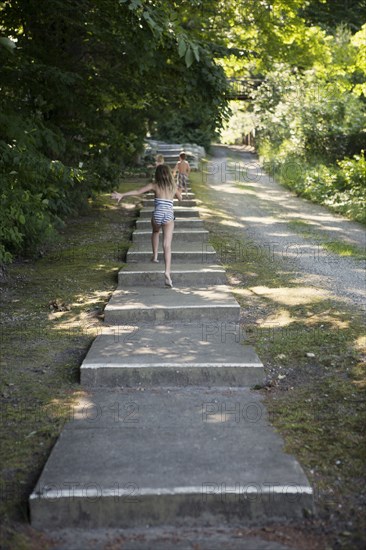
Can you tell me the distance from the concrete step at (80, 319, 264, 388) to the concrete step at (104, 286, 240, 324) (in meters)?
0.73

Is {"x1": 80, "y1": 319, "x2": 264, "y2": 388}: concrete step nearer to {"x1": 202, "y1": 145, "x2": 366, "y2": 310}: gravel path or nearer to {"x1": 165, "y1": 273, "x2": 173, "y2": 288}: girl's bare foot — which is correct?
{"x1": 165, "y1": 273, "x2": 173, "y2": 288}: girl's bare foot

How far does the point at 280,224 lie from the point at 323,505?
11.9 m

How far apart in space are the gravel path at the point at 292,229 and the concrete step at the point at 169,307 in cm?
169

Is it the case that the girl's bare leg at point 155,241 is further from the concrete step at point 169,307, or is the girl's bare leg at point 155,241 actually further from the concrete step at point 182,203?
the concrete step at point 182,203

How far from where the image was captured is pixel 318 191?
19203mm

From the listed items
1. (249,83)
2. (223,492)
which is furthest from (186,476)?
(249,83)

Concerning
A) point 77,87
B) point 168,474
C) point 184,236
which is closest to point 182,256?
point 184,236

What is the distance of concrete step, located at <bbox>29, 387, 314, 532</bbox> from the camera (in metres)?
3.82

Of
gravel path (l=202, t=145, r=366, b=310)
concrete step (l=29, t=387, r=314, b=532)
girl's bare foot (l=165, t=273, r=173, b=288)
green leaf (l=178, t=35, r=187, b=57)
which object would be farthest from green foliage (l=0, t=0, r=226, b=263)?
concrete step (l=29, t=387, r=314, b=532)

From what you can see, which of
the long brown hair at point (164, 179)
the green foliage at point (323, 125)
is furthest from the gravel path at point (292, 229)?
the long brown hair at point (164, 179)

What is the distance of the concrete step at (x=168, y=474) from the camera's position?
3818 millimetres

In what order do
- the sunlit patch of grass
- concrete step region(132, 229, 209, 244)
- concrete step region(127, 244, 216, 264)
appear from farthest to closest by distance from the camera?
concrete step region(132, 229, 209, 244)
the sunlit patch of grass
concrete step region(127, 244, 216, 264)

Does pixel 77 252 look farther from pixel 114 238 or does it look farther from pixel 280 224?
pixel 280 224

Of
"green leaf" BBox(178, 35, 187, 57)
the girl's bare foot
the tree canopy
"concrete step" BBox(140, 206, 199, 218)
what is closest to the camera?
"green leaf" BBox(178, 35, 187, 57)
